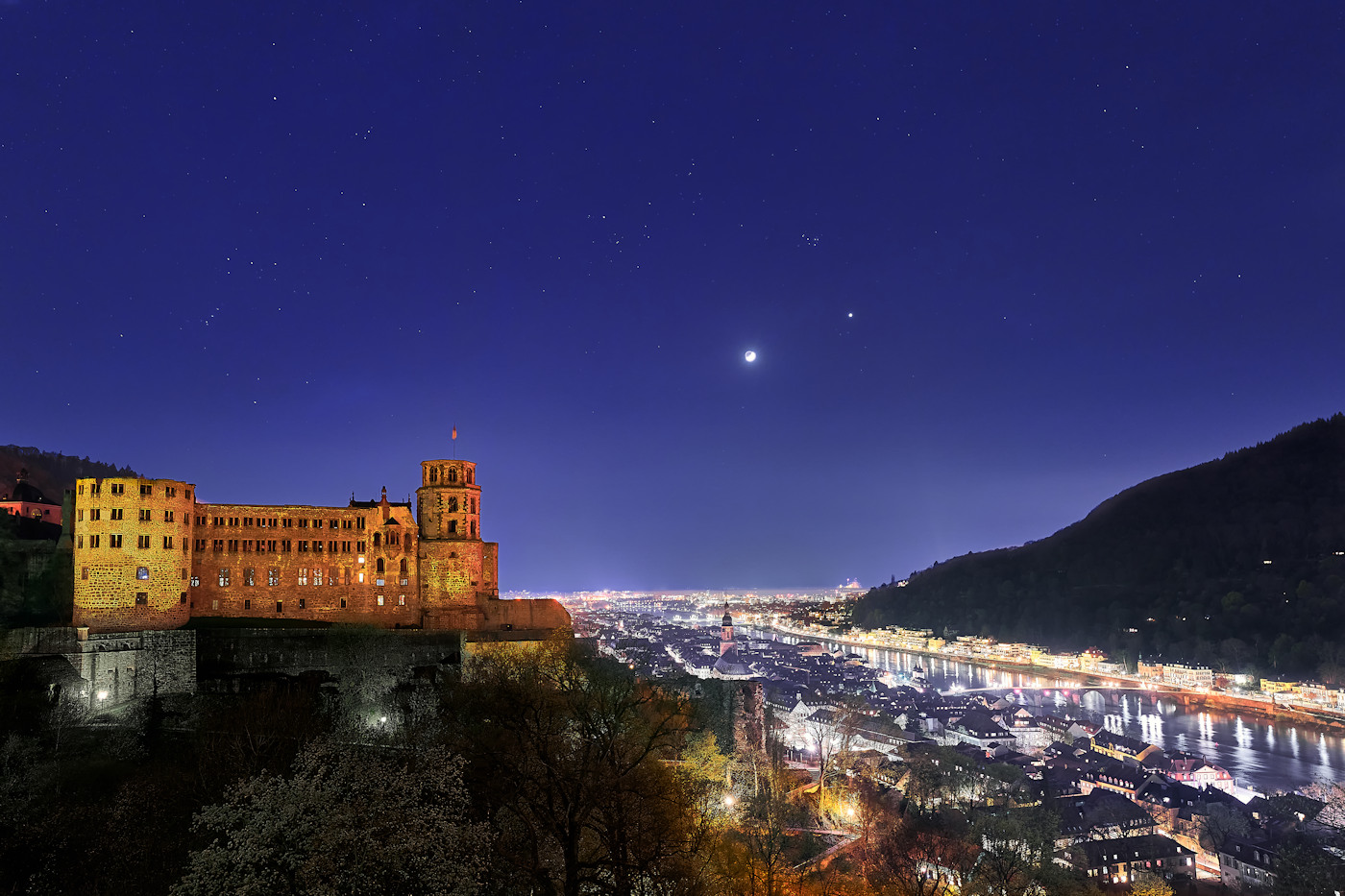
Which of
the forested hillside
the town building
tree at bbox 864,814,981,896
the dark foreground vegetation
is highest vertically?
the forested hillside

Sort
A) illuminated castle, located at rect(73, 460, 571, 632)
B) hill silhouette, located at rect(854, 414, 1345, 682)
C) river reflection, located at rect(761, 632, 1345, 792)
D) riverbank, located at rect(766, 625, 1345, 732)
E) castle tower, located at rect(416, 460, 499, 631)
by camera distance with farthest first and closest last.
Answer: hill silhouette, located at rect(854, 414, 1345, 682)
riverbank, located at rect(766, 625, 1345, 732)
river reflection, located at rect(761, 632, 1345, 792)
castle tower, located at rect(416, 460, 499, 631)
illuminated castle, located at rect(73, 460, 571, 632)

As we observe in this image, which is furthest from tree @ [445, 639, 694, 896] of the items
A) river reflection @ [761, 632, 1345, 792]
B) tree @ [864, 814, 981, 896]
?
river reflection @ [761, 632, 1345, 792]

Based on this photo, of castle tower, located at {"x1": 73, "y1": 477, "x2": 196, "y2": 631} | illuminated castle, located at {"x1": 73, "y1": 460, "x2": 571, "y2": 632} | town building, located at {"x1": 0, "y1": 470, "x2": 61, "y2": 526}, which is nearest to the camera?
castle tower, located at {"x1": 73, "y1": 477, "x2": 196, "y2": 631}

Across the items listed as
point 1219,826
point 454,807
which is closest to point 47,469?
point 454,807

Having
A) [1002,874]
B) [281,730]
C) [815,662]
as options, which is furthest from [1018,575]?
[281,730]

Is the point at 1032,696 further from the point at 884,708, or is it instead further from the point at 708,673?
the point at 708,673

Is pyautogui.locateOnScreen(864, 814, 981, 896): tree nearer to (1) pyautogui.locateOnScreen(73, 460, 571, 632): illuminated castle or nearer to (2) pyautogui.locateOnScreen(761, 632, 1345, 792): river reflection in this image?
(1) pyautogui.locateOnScreen(73, 460, 571, 632): illuminated castle

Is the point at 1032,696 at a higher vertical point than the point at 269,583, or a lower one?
lower

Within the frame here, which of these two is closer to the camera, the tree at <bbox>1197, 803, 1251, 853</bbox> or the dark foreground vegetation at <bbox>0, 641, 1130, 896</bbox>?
the dark foreground vegetation at <bbox>0, 641, 1130, 896</bbox>
